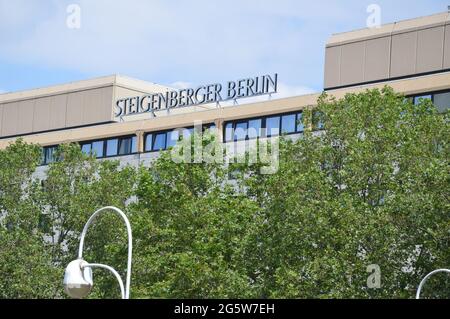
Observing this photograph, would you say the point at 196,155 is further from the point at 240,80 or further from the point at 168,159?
the point at 240,80

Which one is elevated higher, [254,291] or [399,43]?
[399,43]

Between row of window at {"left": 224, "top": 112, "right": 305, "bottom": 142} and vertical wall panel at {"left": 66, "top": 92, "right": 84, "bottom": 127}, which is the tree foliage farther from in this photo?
vertical wall panel at {"left": 66, "top": 92, "right": 84, "bottom": 127}

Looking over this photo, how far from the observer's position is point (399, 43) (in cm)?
6600

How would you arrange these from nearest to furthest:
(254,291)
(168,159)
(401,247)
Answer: (401,247) < (254,291) < (168,159)

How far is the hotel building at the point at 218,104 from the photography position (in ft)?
211

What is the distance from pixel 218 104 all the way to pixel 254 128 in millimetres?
4644

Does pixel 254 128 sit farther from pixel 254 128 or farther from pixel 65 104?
pixel 65 104

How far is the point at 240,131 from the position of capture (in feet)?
233

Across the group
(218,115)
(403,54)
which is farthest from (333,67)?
(218,115)

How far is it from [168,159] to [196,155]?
152 centimetres

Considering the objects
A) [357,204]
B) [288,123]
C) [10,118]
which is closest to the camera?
[357,204]

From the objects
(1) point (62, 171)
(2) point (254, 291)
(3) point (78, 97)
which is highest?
(3) point (78, 97)

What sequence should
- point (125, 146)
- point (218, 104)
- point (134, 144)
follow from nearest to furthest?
point (218, 104)
point (134, 144)
point (125, 146)
